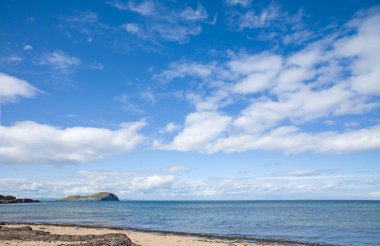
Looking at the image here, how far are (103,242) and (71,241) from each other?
4.18 metres

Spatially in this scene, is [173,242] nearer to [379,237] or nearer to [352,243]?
[352,243]

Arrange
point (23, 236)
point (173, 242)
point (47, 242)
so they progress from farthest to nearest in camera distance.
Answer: point (173, 242) → point (23, 236) → point (47, 242)

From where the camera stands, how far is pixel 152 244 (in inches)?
1154

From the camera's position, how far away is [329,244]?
34031 mm

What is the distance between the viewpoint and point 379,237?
137 feet

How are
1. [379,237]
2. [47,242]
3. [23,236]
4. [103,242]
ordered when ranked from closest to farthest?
[103,242] < [47,242] < [23,236] < [379,237]

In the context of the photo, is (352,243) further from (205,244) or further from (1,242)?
(1,242)

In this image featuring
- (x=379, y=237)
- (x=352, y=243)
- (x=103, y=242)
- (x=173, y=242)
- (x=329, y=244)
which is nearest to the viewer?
(x=103, y=242)

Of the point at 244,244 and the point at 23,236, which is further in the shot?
the point at 244,244

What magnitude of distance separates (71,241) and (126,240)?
16.8ft

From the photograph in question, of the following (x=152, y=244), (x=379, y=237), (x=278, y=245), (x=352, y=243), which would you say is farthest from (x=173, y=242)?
(x=379, y=237)

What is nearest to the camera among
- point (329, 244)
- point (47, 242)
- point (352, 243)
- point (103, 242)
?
point (103, 242)

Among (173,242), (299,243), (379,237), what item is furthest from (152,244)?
(379,237)

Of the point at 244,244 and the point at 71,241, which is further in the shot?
the point at 244,244
